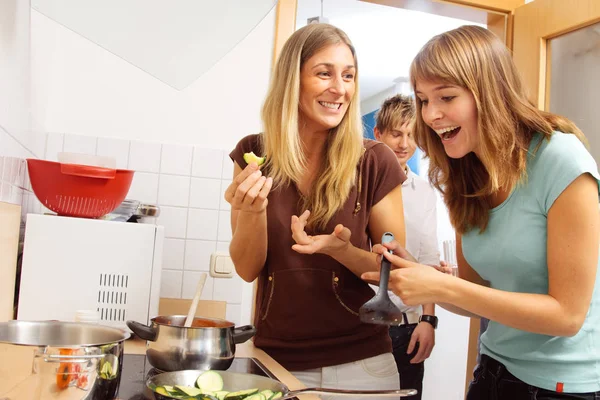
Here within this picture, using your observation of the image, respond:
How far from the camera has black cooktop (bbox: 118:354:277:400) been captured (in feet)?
3.03

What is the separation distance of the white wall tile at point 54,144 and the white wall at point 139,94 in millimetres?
23

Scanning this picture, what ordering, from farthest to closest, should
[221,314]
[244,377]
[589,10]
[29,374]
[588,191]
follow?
[221,314], [589,10], [588,191], [244,377], [29,374]

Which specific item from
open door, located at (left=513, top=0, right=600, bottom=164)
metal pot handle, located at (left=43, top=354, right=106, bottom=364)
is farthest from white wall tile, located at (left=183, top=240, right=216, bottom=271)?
metal pot handle, located at (left=43, top=354, right=106, bottom=364)

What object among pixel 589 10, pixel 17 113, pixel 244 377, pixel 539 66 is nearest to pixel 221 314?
pixel 17 113

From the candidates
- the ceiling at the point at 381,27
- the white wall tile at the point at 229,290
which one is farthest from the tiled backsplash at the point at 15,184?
the ceiling at the point at 381,27

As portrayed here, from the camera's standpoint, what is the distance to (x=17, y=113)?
5.16ft

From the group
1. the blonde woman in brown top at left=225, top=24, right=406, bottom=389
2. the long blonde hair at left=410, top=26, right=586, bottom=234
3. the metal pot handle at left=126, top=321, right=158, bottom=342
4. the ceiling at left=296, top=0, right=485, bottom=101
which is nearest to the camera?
the metal pot handle at left=126, top=321, right=158, bottom=342

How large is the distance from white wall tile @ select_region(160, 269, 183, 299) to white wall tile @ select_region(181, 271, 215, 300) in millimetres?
19

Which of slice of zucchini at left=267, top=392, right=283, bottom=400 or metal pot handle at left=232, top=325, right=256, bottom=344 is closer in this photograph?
slice of zucchini at left=267, top=392, right=283, bottom=400

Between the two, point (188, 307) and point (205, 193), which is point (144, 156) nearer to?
point (205, 193)

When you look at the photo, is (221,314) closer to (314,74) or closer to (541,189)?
(314,74)

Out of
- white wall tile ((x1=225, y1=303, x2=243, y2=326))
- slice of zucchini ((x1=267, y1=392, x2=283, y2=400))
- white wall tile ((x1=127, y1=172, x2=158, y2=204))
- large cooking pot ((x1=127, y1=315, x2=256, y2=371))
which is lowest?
white wall tile ((x1=225, y1=303, x2=243, y2=326))

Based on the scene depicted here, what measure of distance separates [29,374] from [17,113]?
108cm

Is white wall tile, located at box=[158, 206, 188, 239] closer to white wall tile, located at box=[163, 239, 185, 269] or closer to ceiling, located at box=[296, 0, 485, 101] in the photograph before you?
white wall tile, located at box=[163, 239, 185, 269]
